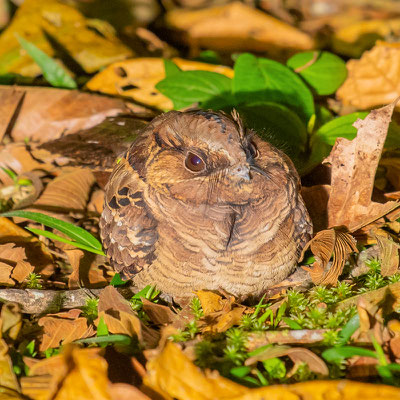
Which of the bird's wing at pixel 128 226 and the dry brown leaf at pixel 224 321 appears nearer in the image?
the dry brown leaf at pixel 224 321

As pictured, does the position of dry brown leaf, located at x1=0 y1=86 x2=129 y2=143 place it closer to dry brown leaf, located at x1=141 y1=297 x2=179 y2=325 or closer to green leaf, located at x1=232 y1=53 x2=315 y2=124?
green leaf, located at x1=232 y1=53 x2=315 y2=124

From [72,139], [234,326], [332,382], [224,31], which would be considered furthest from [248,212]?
[224,31]

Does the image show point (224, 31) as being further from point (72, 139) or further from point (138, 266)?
point (138, 266)

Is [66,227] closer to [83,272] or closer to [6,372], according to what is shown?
[83,272]

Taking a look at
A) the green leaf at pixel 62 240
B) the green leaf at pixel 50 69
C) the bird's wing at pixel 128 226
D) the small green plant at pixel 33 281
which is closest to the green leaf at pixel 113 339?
the bird's wing at pixel 128 226

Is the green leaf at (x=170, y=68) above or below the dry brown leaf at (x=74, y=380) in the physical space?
above

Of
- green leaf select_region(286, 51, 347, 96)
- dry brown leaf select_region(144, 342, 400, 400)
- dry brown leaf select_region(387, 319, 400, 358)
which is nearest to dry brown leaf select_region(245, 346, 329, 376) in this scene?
dry brown leaf select_region(144, 342, 400, 400)

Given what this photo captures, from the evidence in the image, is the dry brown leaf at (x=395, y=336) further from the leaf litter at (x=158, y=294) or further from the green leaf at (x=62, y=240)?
the green leaf at (x=62, y=240)
